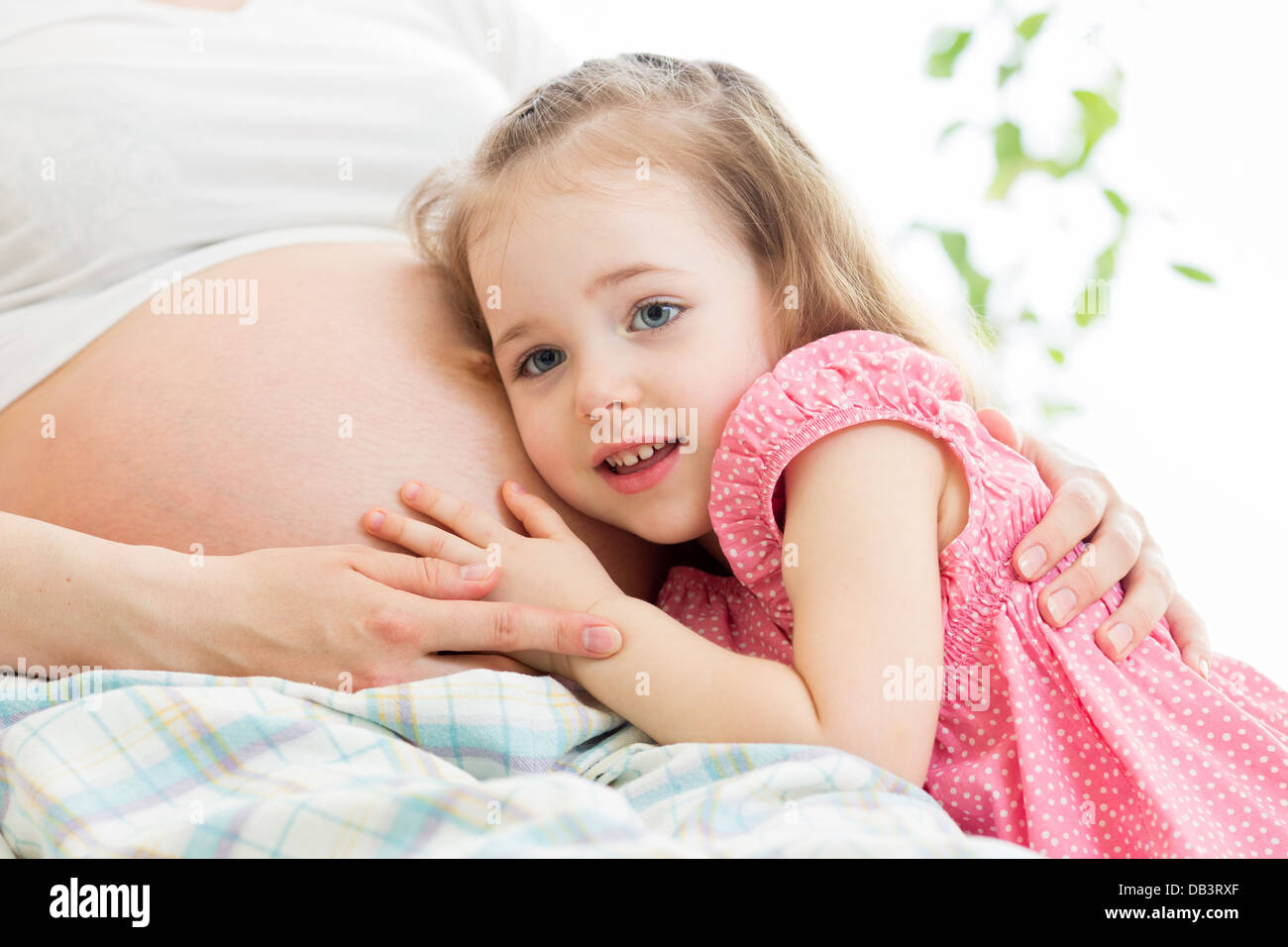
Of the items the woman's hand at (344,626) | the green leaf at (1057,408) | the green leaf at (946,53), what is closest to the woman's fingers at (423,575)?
the woman's hand at (344,626)

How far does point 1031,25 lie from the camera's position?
208 centimetres

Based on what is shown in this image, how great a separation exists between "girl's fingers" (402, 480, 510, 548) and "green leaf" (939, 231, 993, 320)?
1.46 metres

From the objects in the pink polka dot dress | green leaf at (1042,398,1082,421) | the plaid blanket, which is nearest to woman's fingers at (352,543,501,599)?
the plaid blanket

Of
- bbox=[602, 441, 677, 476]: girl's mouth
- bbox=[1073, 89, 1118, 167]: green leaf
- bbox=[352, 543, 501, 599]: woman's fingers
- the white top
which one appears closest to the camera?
bbox=[352, 543, 501, 599]: woman's fingers

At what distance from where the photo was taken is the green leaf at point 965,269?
6.95ft

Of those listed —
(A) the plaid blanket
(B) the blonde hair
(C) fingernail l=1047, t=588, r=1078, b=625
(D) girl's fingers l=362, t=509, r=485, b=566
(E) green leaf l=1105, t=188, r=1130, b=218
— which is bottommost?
(A) the plaid blanket

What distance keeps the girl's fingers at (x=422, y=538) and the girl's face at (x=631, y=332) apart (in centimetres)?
14

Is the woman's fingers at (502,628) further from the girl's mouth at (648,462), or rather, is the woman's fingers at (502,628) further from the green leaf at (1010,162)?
the green leaf at (1010,162)

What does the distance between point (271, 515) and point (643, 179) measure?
504mm

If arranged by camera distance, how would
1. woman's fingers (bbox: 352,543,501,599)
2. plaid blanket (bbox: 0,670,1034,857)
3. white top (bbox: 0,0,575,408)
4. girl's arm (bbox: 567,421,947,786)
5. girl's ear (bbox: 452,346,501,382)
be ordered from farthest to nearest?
1. white top (bbox: 0,0,575,408)
2. girl's ear (bbox: 452,346,501,382)
3. woman's fingers (bbox: 352,543,501,599)
4. girl's arm (bbox: 567,421,947,786)
5. plaid blanket (bbox: 0,670,1034,857)

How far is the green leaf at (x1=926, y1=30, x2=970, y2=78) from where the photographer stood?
7.07 feet

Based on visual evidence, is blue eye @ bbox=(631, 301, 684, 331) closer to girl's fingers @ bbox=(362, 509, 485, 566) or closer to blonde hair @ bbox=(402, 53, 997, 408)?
blonde hair @ bbox=(402, 53, 997, 408)

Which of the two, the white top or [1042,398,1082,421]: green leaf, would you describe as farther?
[1042,398,1082,421]: green leaf

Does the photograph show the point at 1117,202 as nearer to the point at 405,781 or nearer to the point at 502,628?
the point at 502,628
